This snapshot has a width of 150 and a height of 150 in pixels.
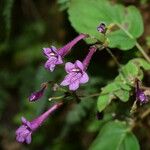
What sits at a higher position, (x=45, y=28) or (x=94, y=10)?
(x=94, y=10)

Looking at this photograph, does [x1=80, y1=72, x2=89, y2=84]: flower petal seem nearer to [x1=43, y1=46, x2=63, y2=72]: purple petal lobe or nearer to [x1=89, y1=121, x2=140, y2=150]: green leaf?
[x1=43, y1=46, x2=63, y2=72]: purple petal lobe

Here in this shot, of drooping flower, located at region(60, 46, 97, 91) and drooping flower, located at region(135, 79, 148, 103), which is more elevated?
drooping flower, located at region(60, 46, 97, 91)

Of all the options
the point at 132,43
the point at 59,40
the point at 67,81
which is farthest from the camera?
the point at 59,40

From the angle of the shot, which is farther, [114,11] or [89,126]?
[89,126]

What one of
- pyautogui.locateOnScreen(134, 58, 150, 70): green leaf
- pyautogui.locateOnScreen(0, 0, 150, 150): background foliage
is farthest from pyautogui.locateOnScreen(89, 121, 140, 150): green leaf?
pyautogui.locateOnScreen(134, 58, 150, 70): green leaf

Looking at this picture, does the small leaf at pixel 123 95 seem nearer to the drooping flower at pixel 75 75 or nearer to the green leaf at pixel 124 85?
the green leaf at pixel 124 85

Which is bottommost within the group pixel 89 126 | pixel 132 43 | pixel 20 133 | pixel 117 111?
pixel 89 126

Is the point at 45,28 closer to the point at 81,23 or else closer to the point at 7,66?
the point at 7,66

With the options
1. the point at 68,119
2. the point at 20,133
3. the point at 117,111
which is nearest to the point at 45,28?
the point at 68,119

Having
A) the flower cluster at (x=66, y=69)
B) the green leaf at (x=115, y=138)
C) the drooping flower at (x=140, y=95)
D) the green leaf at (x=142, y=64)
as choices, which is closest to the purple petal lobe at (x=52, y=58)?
the flower cluster at (x=66, y=69)
